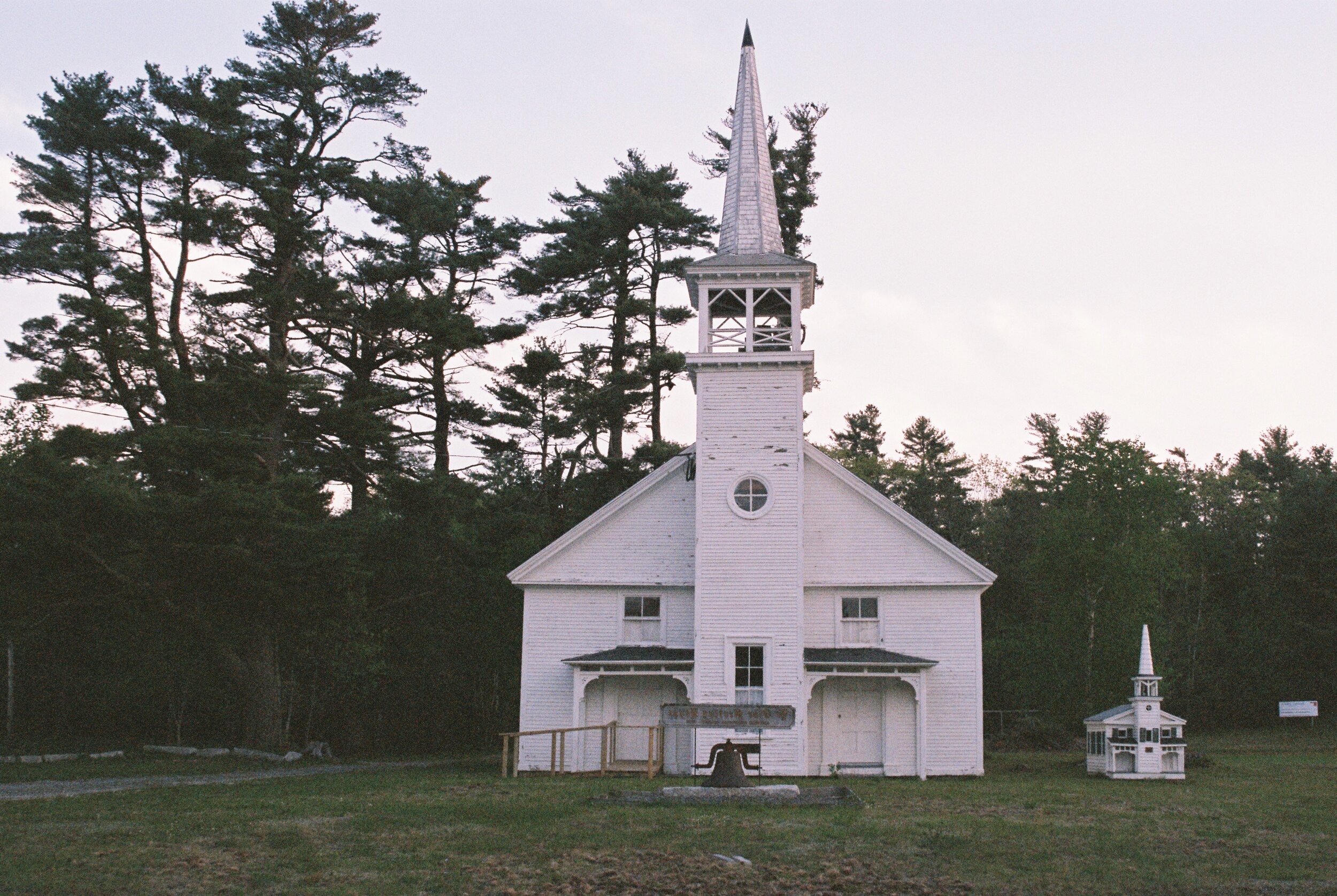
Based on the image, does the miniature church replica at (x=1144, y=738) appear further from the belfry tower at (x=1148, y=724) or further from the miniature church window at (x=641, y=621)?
the miniature church window at (x=641, y=621)

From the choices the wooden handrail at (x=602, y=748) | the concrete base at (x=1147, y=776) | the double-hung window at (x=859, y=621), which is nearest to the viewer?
the concrete base at (x=1147, y=776)

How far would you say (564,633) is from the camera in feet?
83.0

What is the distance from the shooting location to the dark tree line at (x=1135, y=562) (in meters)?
30.0

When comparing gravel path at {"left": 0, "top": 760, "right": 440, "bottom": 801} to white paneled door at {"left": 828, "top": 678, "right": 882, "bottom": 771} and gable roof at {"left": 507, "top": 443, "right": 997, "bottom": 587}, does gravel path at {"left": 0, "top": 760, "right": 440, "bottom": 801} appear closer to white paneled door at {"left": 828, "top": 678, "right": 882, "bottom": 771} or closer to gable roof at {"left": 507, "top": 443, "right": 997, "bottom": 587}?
gable roof at {"left": 507, "top": 443, "right": 997, "bottom": 587}

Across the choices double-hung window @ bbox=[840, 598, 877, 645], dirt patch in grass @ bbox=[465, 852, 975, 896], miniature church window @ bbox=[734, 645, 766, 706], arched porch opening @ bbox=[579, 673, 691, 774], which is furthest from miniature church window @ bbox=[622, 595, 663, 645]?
dirt patch in grass @ bbox=[465, 852, 975, 896]

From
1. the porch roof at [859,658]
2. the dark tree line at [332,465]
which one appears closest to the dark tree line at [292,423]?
the dark tree line at [332,465]

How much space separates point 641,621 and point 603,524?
2.33m

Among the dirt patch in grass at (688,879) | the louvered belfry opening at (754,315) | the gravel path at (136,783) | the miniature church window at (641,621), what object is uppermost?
the louvered belfry opening at (754,315)

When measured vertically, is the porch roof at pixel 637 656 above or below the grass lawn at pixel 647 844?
above

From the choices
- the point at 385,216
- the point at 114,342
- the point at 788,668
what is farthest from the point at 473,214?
the point at 788,668

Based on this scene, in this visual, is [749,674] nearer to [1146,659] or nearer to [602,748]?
[602,748]

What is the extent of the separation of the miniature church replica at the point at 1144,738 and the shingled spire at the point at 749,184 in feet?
37.7

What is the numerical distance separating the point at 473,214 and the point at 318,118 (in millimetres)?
6653

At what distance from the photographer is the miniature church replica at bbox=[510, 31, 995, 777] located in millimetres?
23391
